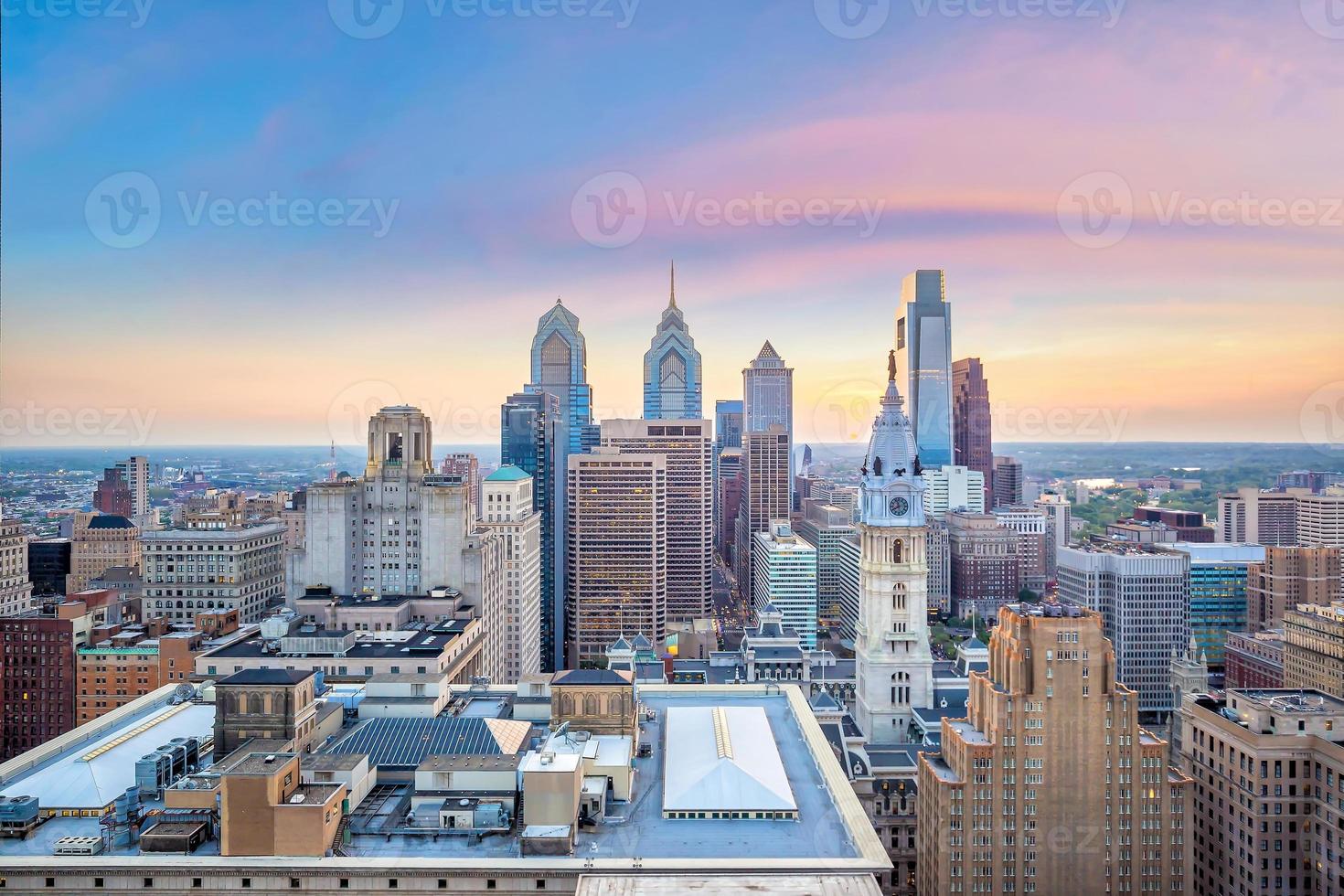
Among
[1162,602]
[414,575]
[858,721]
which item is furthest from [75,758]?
[1162,602]

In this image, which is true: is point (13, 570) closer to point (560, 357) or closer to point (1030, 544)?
point (560, 357)

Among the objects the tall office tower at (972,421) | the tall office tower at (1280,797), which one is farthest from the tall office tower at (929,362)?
the tall office tower at (1280,797)

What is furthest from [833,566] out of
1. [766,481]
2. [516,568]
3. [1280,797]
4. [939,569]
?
[1280,797]

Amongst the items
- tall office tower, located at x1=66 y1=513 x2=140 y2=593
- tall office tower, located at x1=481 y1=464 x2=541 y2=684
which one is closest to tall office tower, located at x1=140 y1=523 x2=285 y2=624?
tall office tower, located at x1=66 y1=513 x2=140 y2=593

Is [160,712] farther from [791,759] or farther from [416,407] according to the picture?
[416,407]

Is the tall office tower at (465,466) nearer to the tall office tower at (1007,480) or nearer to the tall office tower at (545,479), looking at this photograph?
the tall office tower at (545,479)

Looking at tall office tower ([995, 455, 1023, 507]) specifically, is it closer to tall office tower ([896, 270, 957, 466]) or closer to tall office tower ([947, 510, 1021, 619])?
tall office tower ([896, 270, 957, 466])
